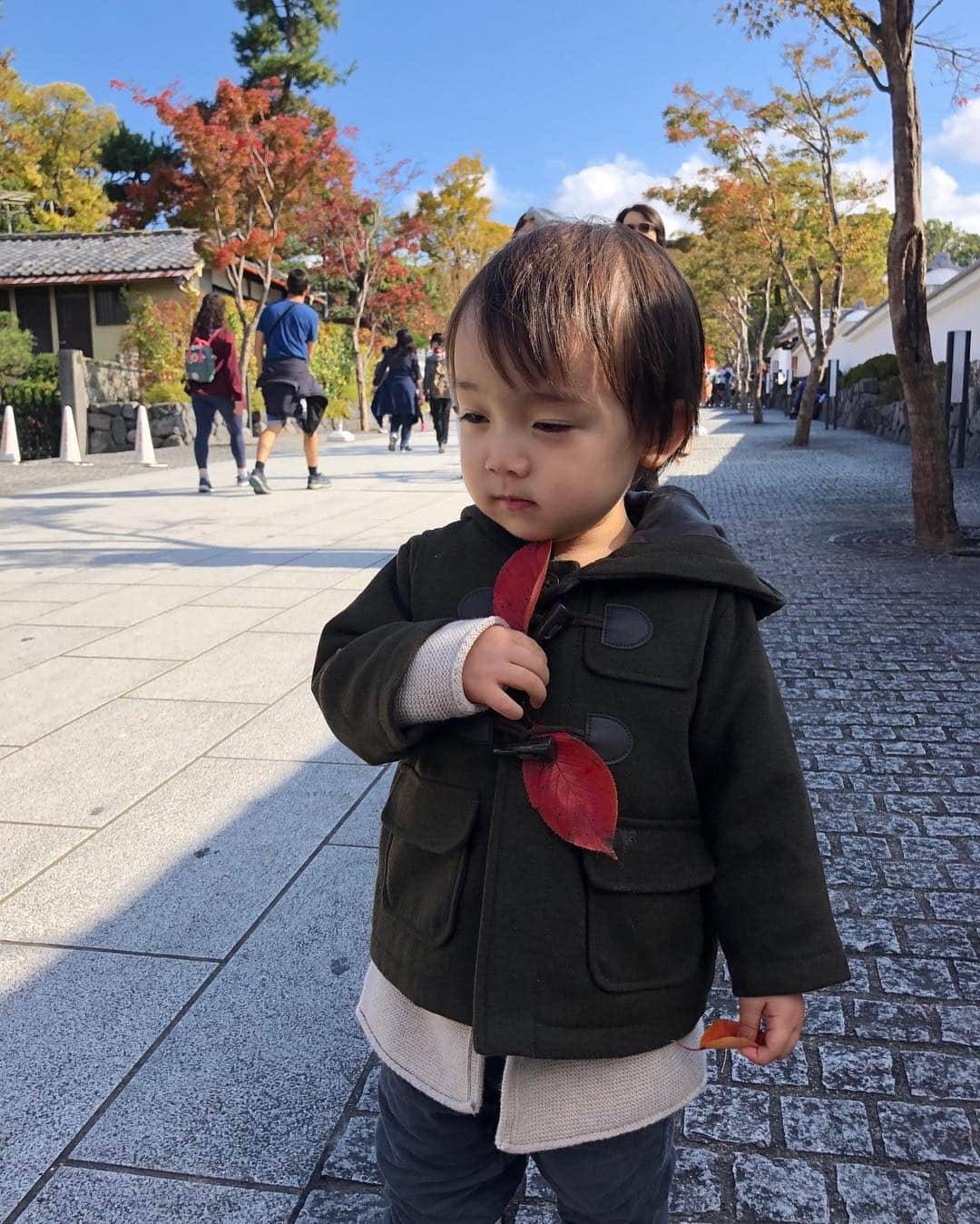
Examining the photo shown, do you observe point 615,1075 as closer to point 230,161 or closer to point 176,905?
point 176,905

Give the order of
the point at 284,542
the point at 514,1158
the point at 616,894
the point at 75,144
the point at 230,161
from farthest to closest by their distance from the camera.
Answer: the point at 75,144
the point at 230,161
the point at 284,542
the point at 514,1158
the point at 616,894

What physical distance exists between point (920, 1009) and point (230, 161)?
20.6 metres

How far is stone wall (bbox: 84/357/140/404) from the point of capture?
17.8 meters

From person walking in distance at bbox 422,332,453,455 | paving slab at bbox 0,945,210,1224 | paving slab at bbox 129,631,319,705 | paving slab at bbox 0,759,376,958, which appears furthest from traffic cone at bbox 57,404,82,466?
paving slab at bbox 0,945,210,1224

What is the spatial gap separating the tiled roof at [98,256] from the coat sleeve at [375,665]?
2115cm

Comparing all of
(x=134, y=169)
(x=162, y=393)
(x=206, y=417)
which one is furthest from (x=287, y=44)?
(x=206, y=417)

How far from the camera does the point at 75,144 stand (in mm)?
28984

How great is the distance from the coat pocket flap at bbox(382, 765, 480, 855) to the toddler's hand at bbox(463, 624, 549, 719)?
13 cm

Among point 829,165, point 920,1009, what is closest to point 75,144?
point 829,165

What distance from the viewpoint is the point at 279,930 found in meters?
2.27

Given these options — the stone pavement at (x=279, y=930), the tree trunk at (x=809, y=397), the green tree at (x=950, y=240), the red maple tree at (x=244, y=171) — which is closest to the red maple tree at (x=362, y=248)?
the red maple tree at (x=244, y=171)

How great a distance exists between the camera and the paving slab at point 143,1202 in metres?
1.49

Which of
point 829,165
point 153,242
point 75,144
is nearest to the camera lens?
point 829,165

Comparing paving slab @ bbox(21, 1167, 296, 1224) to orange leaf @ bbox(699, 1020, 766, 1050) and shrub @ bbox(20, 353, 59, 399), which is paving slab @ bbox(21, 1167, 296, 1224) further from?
shrub @ bbox(20, 353, 59, 399)
